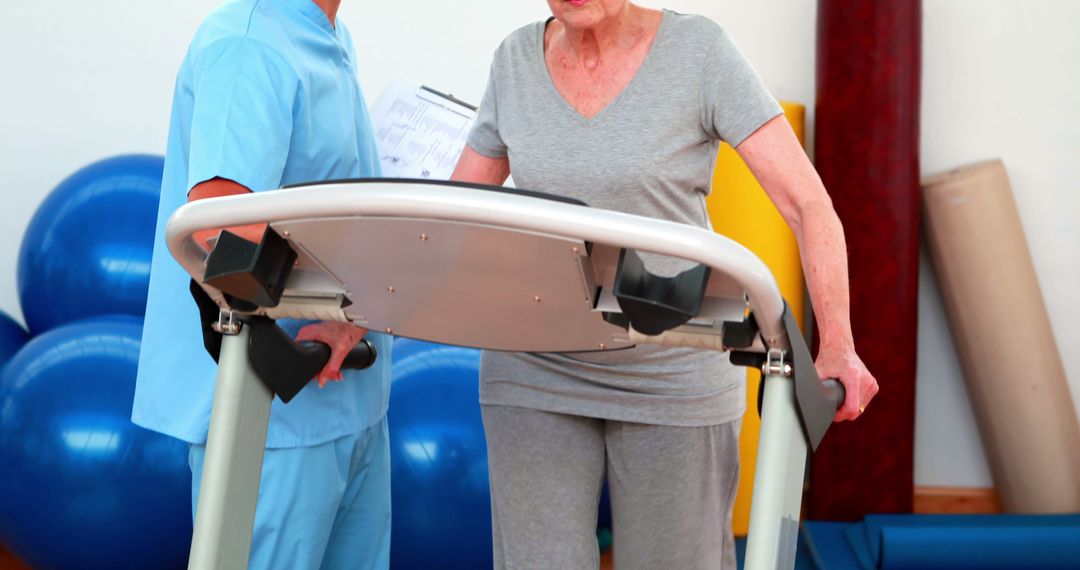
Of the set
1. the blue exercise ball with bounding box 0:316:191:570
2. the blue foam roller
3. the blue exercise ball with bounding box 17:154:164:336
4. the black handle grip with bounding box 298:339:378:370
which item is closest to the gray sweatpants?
the black handle grip with bounding box 298:339:378:370

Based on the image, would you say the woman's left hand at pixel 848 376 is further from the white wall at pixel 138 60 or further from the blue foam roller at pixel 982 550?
the white wall at pixel 138 60

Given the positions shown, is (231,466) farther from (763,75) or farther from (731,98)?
(763,75)

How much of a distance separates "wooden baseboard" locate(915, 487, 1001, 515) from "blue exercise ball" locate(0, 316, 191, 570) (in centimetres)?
224

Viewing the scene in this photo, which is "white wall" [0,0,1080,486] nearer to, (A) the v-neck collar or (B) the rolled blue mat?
(B) the rolled blue mat

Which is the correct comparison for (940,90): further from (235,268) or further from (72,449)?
(235,268)

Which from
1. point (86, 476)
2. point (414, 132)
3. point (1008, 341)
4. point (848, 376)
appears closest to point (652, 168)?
point (848, 376)

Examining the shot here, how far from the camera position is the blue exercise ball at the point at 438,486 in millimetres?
2584

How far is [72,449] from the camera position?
8.41 feet

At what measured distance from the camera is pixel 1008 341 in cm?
344

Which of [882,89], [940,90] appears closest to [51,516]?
[882,89]

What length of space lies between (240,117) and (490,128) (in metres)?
0.41

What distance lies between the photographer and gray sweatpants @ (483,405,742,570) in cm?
156

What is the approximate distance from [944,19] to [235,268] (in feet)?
10.2

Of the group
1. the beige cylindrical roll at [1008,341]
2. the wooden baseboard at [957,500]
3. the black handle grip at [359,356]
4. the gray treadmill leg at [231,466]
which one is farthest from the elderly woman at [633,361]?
the wooden baseboard at [957,500]
